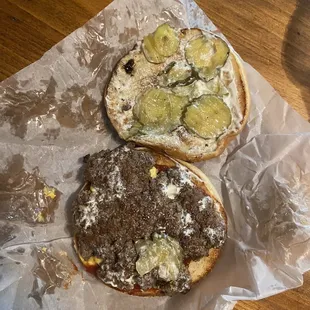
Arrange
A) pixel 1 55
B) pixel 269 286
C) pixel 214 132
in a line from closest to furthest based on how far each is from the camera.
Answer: pixel 269 286 → pixel 214 132 → pixel 1 55

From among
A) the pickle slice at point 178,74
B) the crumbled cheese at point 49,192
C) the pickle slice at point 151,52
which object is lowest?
the crumbled cheese at point 49,192

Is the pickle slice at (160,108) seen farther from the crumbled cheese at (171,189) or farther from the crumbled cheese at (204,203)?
the crumbled cheese at (204,203)

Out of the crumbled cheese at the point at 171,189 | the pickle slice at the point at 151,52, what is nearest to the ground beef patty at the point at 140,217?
the crumbled cheese at the point at 171,189

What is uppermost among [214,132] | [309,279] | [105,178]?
[214,132]

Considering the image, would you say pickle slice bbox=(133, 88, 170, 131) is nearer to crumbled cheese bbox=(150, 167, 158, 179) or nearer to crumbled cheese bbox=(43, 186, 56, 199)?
crumbled cheese bbox=(150, 167, 158, 179)

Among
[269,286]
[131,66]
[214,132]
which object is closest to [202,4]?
[131,66]

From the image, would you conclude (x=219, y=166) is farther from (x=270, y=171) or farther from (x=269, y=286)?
(x=269, y=286)

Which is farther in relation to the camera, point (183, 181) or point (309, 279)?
point (309, 279)
